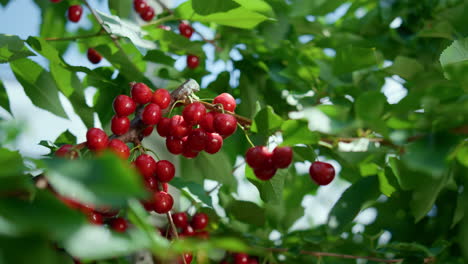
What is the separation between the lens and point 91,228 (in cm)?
31

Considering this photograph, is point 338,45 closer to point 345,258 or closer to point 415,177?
point 345,258

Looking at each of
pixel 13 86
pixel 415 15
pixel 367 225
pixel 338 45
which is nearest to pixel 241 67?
pixel 338 45

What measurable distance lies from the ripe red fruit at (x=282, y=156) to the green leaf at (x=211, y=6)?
1.09 feet

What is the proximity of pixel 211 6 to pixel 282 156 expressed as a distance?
37 centimetres

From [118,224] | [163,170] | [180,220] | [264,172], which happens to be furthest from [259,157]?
[180,220]

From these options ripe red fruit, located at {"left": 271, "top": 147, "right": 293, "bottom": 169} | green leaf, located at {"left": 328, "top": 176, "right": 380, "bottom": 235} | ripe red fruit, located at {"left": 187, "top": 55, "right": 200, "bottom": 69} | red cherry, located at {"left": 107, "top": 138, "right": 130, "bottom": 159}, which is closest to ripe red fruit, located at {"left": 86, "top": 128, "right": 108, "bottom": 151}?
red cherry, located at {"left": 107, "top": 138, "right": 130, "bottom": 159}

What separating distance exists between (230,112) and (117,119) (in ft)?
0.53

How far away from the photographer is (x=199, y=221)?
3.51 feet

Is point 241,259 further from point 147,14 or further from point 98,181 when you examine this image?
point 98,181

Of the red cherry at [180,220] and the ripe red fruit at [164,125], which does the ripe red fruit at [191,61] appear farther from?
the ripe red fruit at [164,125]

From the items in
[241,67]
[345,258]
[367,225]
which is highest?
[241,67]

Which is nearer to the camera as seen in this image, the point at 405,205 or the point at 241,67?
the point at 405,205

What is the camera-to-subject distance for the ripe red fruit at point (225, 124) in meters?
0.62

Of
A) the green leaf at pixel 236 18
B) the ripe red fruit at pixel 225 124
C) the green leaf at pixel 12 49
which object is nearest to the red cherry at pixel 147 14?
the green leaf at pixel 236 18
